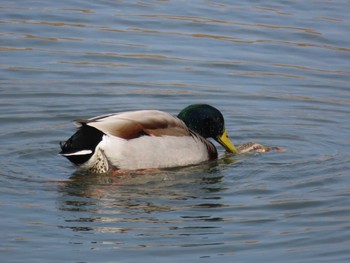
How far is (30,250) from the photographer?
27.2 ft

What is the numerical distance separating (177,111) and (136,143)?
2.30 meters

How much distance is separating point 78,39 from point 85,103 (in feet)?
9.80

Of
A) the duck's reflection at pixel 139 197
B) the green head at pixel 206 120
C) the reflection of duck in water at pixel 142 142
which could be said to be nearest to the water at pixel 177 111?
the duck's reflection at pixel 139 197

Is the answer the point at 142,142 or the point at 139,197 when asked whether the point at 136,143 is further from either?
the point at 139,197

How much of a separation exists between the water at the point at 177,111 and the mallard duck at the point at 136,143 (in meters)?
0.16

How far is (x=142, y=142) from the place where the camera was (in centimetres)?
1095

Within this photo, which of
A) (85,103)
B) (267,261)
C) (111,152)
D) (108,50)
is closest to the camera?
(267,261)

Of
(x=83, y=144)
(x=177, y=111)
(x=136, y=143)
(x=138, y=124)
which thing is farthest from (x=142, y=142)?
(x=177, y=111)

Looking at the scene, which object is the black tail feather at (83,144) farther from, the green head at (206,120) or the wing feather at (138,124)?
the green head at (206,120)

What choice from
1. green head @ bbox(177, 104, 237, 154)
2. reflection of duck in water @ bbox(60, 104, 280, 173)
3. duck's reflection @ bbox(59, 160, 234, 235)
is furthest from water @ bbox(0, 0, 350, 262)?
green head @ bbox(177, 104, 237, 154)

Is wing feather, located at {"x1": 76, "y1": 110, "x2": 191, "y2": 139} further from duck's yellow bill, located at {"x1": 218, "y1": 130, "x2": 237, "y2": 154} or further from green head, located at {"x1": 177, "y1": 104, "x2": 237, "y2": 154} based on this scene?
duck's yellow bill, located at {"x1": 218, "y1": 130, "x2": 237, "y2": 154}

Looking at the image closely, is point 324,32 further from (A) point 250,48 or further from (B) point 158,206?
(B) point 158,206

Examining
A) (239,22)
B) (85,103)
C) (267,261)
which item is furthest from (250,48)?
(267,261)

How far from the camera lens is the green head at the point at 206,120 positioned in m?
11.9
